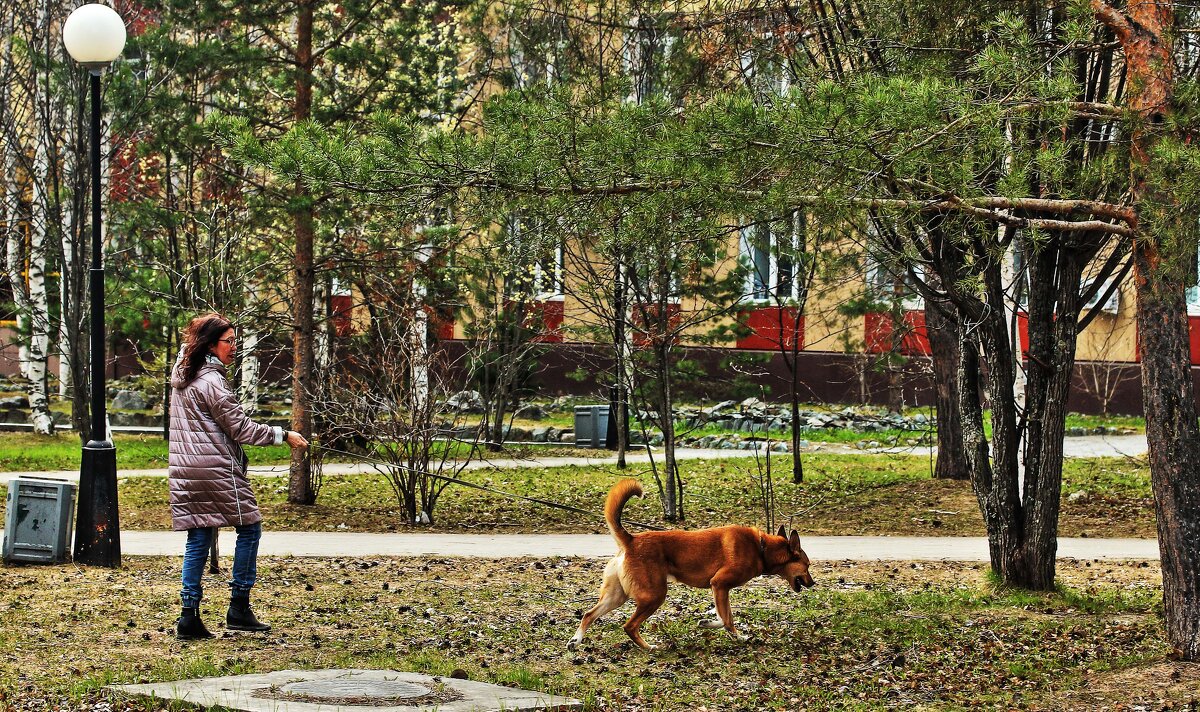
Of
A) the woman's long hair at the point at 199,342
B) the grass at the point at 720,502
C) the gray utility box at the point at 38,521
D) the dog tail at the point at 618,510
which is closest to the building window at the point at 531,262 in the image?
the woman's long hair at the point at 199,342

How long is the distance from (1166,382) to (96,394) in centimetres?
774

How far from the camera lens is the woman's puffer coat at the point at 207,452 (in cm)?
779

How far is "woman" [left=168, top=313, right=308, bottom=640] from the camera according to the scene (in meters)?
7.79

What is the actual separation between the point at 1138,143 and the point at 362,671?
15.2 feet

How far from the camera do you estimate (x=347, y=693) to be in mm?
6148

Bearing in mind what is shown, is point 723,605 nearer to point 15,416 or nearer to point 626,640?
point 626,640

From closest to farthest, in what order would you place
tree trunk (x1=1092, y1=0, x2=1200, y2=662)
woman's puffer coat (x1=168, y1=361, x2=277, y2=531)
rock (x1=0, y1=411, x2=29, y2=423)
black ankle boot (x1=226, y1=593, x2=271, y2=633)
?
tree trunk (x1=1092, y1=0, x2=1200, y2=662), woman's puffer coat (x1=168, y1=361, x2=277, y2=531), black ankle boot (x1=226, y1=593, x2=271, y2=633), rock (x1=0, y1=411, x2=29, y2=423)

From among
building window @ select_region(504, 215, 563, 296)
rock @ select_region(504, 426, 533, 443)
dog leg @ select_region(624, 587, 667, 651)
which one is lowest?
dog leg @ select_region(624, 587, 667, 651)

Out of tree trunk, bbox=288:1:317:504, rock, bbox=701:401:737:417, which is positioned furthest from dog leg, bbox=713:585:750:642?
rock, bbox=701:401:737:417

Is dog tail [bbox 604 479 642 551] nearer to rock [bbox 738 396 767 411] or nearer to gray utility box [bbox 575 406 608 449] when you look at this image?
gray utility box [bbox 575 406 608 449]

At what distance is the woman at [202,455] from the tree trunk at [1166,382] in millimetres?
4558

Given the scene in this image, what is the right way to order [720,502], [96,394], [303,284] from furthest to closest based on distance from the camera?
1. [720,502]
2. [303,284]
3. [96,394]

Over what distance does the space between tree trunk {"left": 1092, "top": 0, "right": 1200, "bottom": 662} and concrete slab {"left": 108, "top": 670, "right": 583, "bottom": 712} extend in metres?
3.28

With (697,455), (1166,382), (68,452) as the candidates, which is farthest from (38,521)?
(697,455)
